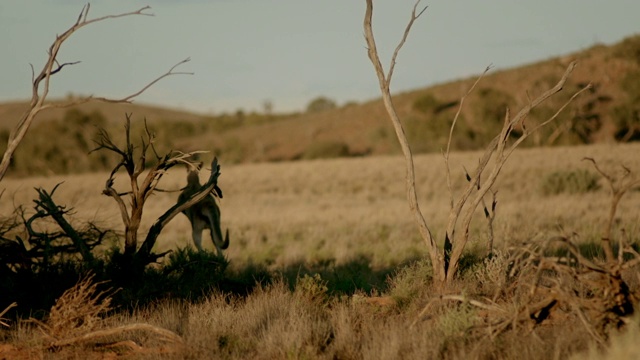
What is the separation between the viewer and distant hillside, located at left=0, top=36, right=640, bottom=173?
179ft

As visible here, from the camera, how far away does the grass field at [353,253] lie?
241 inches

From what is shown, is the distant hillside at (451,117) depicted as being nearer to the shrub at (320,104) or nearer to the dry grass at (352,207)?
the dry grass at (352,207)

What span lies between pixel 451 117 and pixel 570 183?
40316 mm

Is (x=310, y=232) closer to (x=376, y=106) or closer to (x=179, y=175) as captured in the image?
(x=179, y=175)

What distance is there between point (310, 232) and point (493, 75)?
59955 mm

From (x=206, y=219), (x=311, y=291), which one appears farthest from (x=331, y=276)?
(x=311, y=291)

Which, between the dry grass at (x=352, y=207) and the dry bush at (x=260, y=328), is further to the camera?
the dry grass at (x=352, y=207)

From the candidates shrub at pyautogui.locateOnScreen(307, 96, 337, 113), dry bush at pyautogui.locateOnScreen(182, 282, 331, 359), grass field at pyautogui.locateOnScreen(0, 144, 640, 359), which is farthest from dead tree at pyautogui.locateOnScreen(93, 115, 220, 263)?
shrub at pyautogui.locateOnScreen(307, 96, 337, 113)

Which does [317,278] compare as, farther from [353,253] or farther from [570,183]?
[570,183]

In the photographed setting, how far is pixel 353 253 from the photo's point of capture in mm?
13875

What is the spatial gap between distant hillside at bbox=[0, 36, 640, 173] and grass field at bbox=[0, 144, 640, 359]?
18.4 m

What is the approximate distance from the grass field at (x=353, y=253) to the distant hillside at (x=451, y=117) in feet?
60.4

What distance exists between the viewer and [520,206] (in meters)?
19.9

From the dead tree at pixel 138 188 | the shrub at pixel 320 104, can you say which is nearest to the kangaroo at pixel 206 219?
the dead tree at pixel 138 188
